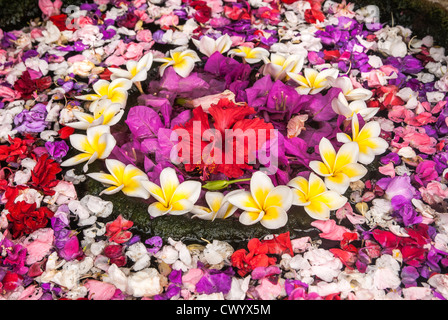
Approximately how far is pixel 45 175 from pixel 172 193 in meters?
0.45

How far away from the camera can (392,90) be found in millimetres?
1576

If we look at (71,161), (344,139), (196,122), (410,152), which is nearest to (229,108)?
(196,122)

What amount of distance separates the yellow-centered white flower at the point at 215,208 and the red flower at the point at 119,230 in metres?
0.21

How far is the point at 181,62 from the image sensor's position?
60.3 inches

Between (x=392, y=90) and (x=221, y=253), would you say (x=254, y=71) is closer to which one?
(x=392, y=90)

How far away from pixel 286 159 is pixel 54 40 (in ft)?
3.86

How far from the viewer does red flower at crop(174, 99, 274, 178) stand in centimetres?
124

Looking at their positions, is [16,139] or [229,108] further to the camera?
[16,139]

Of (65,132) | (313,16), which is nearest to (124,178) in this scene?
(65,132)

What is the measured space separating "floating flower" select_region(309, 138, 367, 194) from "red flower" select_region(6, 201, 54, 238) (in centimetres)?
82

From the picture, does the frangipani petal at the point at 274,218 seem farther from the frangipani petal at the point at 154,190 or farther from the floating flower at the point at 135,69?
the floating flower at the point at 135,69

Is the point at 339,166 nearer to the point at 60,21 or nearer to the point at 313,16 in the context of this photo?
the point at 313,16

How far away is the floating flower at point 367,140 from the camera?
4.28 feet

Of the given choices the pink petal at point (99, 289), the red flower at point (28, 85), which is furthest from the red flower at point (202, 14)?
the pink petal at point (99, 289)
